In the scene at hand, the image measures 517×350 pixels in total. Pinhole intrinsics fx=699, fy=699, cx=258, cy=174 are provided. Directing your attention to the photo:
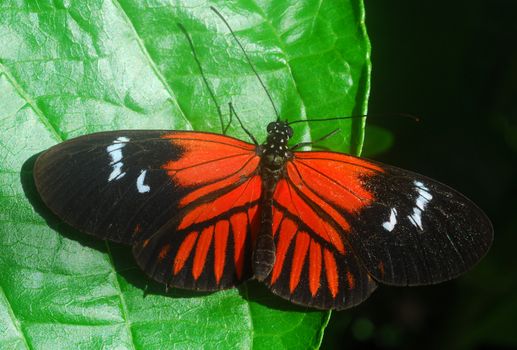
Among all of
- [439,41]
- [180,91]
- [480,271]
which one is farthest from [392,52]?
[180,91]

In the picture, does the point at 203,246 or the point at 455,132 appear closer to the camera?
the point at 203,246

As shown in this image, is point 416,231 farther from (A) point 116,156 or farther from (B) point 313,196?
(A) point 116,156

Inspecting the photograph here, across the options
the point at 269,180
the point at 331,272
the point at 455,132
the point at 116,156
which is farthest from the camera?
the point at 455,132

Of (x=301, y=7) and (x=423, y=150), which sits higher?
(x=301, y=7)

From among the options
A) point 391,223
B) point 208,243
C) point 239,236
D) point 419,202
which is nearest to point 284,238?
point 239,236

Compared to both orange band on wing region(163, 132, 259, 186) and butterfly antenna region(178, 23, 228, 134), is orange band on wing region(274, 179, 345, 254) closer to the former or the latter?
orange band on wing region(163, 132, 259, 186)

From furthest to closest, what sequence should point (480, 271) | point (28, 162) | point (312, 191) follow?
point (480, 271) < point (312, 191) < point (28, 162)

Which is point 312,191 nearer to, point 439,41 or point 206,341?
point 206,341
